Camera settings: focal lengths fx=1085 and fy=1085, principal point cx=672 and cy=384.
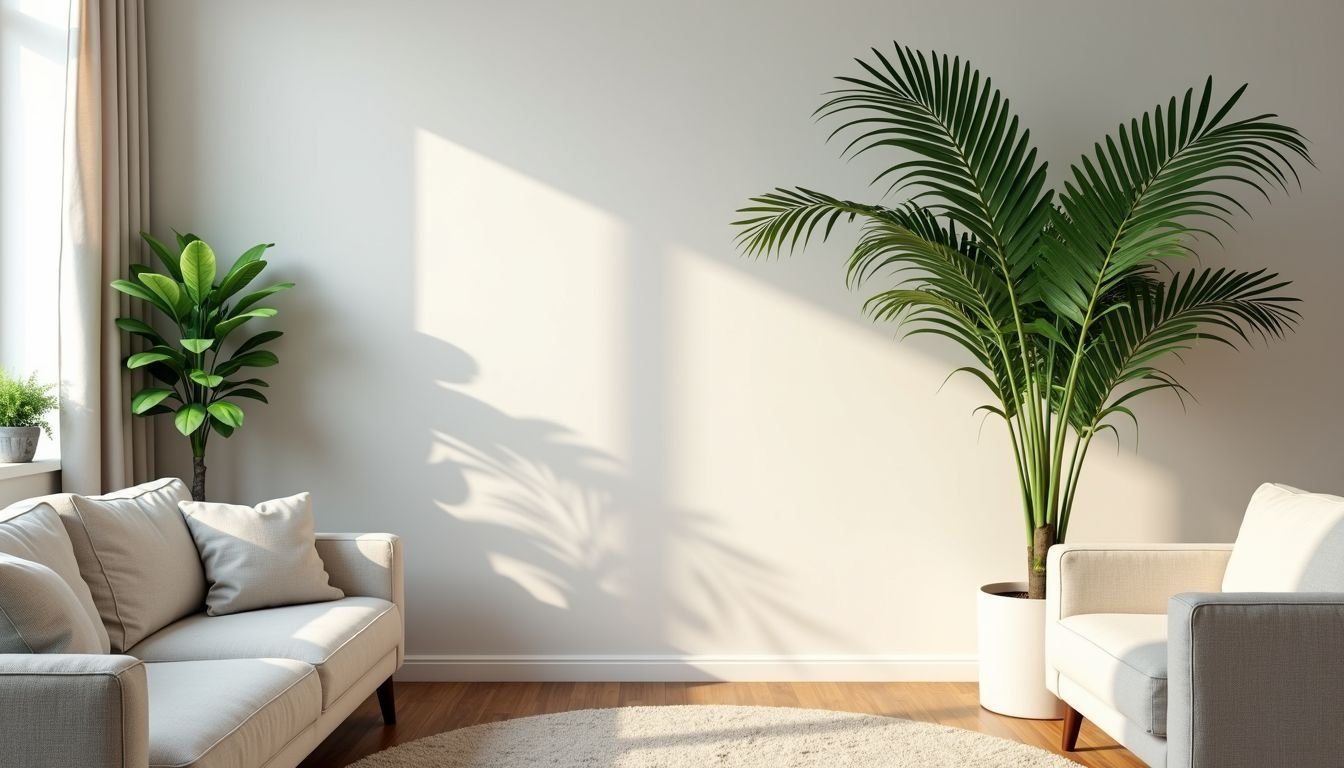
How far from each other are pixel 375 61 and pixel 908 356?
7.36 ft

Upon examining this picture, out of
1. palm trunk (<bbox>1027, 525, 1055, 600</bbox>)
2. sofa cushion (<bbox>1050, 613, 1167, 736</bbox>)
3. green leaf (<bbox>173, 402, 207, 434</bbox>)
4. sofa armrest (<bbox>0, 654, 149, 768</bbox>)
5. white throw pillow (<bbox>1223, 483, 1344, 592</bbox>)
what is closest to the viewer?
sofa armrest (<bbox>0, 654, 149, 768</bbox>)

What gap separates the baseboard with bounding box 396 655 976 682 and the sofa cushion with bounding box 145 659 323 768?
138 cm

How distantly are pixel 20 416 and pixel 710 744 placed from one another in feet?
7.75

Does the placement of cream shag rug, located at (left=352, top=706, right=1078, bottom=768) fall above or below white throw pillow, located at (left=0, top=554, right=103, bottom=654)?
below

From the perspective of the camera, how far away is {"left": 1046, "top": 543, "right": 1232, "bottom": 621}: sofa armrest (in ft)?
10.5

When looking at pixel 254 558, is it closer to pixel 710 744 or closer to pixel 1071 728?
pixel 710 744

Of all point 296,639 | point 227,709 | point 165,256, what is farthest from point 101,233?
point 227,709

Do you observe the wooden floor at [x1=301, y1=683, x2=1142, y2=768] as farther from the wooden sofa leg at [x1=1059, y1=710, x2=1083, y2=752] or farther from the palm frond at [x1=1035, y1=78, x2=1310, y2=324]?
the palm frond at [x1=1035, y1=78, x2=1310, y2=324]

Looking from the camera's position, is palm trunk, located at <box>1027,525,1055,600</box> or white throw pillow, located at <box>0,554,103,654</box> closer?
white throw pillow, located at <box>0,554,103,654</box>

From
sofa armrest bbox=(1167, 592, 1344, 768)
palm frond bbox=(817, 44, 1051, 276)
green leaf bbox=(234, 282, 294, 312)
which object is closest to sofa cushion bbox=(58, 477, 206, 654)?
green leaf bbox=(234, 282, 294, 312)

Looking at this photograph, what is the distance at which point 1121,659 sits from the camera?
2.73 m

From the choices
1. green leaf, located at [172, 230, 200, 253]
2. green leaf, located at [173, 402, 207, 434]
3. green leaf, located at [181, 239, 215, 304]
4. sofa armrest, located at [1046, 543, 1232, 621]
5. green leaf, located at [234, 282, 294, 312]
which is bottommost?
sofa armrest, located at [1046, 543, 1232, 621]

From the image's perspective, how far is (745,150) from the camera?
157 inches

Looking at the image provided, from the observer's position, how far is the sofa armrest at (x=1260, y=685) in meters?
2.35
